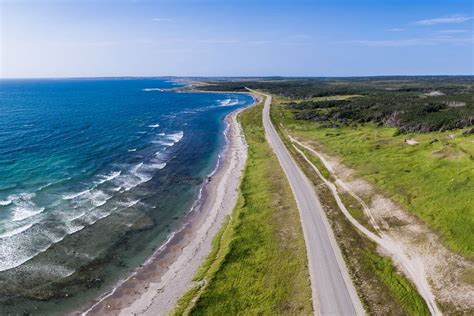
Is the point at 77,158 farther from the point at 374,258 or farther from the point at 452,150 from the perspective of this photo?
the point at 452,150

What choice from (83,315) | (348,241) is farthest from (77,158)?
(348,241)

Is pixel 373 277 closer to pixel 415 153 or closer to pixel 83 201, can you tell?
pixel 83 201

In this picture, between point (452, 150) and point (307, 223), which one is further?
point (452, 150)

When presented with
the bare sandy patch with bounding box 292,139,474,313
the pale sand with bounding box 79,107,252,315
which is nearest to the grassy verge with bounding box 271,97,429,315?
the bare sandy patch with bounding box 292,139,474,313

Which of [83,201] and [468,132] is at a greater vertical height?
[468,132]

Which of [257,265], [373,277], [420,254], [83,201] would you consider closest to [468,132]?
[420,254]

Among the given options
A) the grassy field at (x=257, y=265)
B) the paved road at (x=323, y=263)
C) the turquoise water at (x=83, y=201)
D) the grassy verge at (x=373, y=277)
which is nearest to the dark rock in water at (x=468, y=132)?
the paved road at (x=323, y=263)
